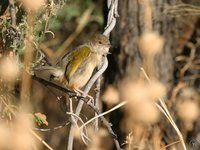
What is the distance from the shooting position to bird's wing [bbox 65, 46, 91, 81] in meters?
4.16

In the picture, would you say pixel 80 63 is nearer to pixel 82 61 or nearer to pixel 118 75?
pixel 82 61

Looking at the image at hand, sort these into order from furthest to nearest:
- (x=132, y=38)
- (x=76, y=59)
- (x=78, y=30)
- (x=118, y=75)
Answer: (x=78, y=30)
(x=118, y=75)
(x=132, y=38)
(x=76, y=59)

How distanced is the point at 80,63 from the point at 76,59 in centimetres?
6

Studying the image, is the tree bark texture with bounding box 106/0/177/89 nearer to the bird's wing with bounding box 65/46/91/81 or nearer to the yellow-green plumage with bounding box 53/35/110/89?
the yellow-green plumage with bounding box 53/35/110/89

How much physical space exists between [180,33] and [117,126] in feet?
9.57

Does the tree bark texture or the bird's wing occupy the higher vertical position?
the bird's wing

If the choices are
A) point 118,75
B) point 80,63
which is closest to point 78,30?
point 118,75

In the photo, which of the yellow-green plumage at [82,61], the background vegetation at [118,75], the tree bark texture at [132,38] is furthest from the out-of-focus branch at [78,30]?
the yellow-green plumage at [82,61]

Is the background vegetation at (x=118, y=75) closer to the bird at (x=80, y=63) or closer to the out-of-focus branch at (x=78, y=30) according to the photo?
the out-of-focus branch at (x=78, y=30)

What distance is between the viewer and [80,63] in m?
4.21

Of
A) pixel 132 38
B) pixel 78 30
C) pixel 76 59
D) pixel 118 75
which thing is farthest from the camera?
pixel 78 30

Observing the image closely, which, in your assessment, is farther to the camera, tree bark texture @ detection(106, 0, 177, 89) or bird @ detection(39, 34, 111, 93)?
tree bark texture @ detection(106, 0, 177, 89)

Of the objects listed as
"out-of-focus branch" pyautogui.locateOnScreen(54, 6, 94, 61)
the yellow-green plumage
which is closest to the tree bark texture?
the yellow-green plumage

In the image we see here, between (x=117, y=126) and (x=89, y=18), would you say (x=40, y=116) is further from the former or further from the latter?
(x=89, y=18)
